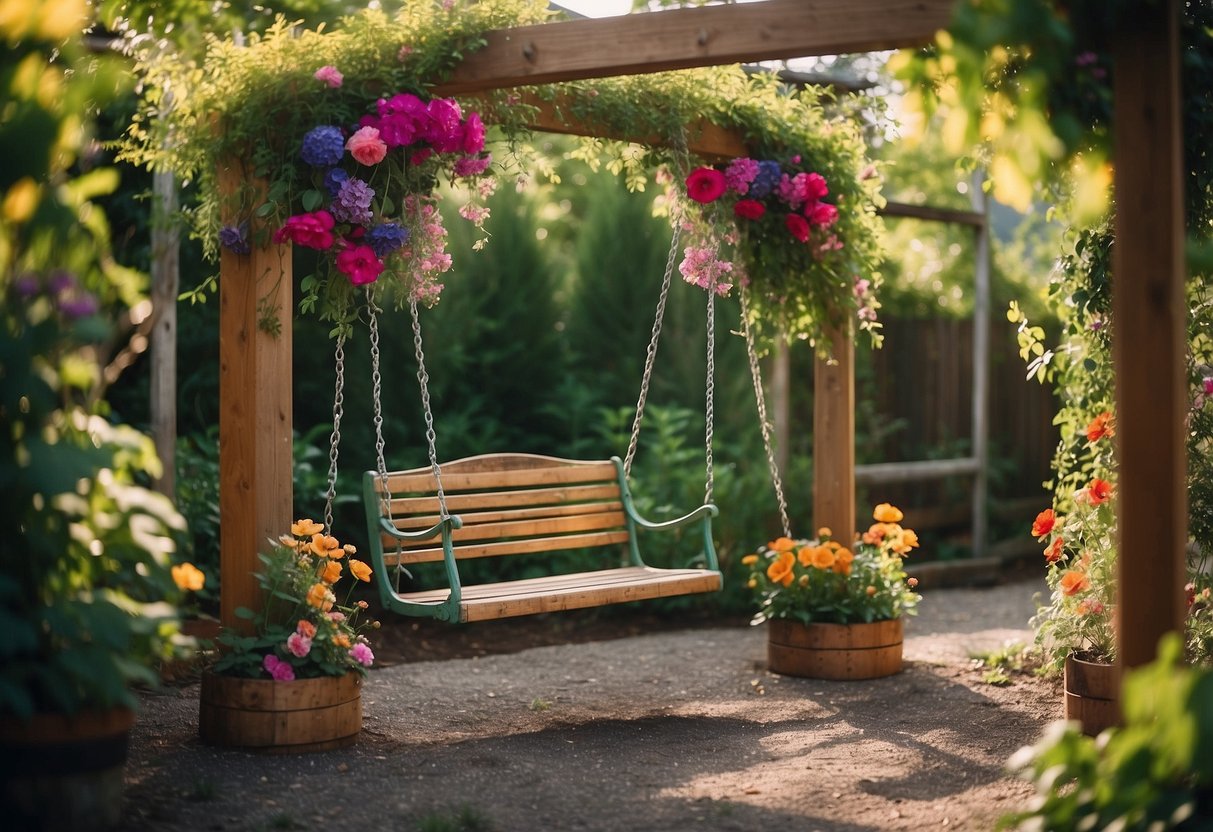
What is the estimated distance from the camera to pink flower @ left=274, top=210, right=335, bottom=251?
433 cm

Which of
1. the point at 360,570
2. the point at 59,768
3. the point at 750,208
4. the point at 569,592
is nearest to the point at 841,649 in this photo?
the point at 569,592

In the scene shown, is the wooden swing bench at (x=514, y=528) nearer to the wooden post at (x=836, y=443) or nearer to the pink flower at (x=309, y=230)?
the wooden post at (x=836, y=443)

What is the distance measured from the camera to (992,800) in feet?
12.2

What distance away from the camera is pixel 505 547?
5.22 meters

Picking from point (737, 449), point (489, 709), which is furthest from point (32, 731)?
point (737, 449)

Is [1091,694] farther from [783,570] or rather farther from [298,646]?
[298,646]

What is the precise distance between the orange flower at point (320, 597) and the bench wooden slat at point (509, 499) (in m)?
0.60

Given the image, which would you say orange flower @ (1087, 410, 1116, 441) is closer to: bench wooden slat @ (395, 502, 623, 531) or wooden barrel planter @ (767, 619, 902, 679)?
wooden barrel planter @ (767, 619, 902, 679)

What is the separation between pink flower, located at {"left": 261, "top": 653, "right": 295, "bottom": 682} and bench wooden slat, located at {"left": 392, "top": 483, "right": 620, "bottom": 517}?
0.87 m

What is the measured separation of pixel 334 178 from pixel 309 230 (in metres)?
0.19

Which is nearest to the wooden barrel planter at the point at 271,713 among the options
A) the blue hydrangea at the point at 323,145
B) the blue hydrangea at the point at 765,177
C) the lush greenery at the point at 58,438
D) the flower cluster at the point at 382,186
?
the lush greenery at the point at 58,438

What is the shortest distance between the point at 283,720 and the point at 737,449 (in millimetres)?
4163

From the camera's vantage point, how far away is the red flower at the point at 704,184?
207 inches

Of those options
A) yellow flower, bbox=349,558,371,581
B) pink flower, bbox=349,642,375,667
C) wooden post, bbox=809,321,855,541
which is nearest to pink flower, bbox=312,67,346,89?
yellow flower, bbox=349,558,371,581
